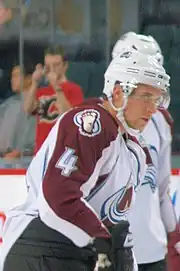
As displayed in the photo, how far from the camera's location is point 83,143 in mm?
2143

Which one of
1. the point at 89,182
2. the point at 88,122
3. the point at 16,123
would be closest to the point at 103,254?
the point at 89,182

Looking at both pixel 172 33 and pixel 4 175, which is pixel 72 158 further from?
pixel 172 33

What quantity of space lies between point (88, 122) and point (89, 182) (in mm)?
148

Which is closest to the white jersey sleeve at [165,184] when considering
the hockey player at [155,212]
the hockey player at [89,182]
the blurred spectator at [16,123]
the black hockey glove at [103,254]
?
the hockey player at [155,212]

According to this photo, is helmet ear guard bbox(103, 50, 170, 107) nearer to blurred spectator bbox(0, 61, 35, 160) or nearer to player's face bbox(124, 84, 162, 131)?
player's face bbox(124, 84, 162, 131)

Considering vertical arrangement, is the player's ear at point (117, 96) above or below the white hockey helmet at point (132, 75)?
below

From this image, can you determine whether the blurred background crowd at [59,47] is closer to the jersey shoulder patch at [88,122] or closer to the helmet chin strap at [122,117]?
the helmet chin strap at [122,117]

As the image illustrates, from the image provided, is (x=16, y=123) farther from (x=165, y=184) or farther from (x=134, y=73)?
(x=134, y=73)

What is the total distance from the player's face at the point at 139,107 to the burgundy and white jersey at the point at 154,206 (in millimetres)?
701

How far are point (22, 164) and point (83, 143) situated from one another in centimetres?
250

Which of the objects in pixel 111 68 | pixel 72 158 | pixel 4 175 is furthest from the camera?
pixel 4 175

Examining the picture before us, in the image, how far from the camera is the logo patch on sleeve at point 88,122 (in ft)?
7.06

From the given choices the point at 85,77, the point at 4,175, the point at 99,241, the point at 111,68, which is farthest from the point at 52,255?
the point at 85,77

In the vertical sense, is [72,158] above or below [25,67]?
above
